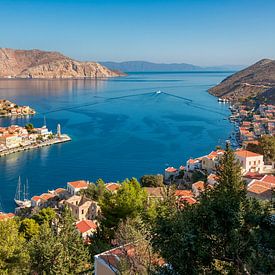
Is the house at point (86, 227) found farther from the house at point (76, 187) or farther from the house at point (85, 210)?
the house at point (76, 187)

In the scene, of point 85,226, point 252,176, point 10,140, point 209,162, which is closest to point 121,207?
point 85,226

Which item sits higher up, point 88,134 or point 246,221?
point 246,221

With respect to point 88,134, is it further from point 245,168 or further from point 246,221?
point 246,221

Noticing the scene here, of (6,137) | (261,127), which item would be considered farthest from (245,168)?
(6,137)

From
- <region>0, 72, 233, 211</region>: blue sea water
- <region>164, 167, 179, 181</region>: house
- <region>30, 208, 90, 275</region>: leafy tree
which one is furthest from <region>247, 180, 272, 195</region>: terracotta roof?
<region>0, 72, 233, 211</region>: blue sea water

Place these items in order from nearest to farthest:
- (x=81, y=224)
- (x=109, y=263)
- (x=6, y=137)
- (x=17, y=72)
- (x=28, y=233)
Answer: (x=109, y=263) → (x=28, y=233) → (x=81, y=224) → (x=6, y=137) → (x=17, y=72)

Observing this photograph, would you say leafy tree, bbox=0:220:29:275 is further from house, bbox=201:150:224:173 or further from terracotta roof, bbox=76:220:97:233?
house, bbox=201:150:224:173
